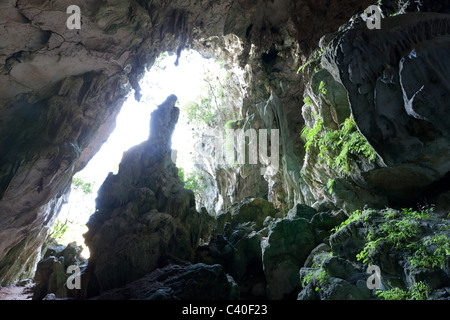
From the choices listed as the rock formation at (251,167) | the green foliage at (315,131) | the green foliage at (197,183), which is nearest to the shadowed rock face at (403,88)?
the rock formation at (251,167)

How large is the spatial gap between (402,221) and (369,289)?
151 cm

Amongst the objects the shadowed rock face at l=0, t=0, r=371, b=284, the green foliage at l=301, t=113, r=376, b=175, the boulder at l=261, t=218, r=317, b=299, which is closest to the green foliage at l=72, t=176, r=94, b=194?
the shadowed rock face at l=0, t=0, r=371, b=284

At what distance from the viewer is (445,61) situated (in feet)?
16.0

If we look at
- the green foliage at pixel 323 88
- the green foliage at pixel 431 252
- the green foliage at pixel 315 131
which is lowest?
the green foliage at pixel 431 252

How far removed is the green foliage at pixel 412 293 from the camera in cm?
414

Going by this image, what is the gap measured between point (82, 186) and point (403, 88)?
1047 inches

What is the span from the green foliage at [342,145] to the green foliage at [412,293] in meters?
3.09

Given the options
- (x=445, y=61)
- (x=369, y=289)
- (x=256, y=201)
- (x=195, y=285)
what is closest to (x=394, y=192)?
(x=369, y=289)

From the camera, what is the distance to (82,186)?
81.9 feet

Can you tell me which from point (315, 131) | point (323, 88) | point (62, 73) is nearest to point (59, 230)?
point (62, 73)

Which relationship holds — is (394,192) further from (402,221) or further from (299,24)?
(299,24)

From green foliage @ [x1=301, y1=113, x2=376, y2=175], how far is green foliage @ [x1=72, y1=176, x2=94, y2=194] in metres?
23.1

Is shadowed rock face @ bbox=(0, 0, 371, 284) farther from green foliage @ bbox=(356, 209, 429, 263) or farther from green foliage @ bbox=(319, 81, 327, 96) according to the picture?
green foliage @ bbox=(356, 209, 429, 263)

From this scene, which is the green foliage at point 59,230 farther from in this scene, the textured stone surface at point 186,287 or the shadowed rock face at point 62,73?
the textured stone surface at point 186,287
